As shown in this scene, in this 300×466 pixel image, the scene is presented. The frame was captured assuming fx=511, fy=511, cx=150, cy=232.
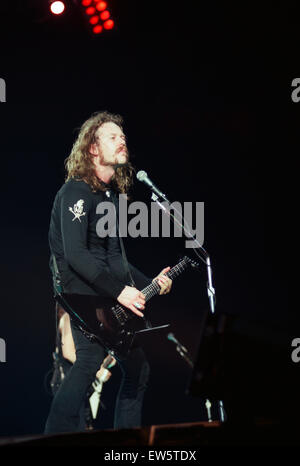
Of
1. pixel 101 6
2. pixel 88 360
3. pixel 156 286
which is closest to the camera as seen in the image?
pixel 88 360

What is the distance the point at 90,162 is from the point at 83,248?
0.78 m

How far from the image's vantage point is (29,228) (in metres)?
3.67

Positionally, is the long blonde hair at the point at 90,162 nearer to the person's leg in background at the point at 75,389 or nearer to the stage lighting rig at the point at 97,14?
the stage lighting rig at the point at 97,14

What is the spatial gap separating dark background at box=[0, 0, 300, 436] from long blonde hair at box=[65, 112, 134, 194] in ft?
0.61

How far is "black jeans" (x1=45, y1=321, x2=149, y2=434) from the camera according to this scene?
8.36ft

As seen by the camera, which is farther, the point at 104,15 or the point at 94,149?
the point at 104,15

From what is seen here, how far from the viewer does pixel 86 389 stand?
8.78ft

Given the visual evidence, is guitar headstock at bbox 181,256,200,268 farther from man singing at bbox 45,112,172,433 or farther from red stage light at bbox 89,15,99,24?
red stage light at bbox 89,15,99,24

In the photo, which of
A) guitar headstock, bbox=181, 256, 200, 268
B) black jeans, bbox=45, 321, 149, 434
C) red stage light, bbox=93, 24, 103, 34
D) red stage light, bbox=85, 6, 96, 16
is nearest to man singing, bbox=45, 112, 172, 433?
black jeans, bbox=45, 321, 149, 434

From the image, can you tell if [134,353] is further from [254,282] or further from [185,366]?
[254,282]

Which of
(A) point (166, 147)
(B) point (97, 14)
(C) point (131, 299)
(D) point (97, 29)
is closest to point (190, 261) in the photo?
(C) point (131, 299)

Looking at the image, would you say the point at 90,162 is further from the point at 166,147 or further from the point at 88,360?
the point at 88,360

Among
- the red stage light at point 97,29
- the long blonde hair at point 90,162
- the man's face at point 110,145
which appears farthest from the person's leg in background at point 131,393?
the red stage light at point 97,29

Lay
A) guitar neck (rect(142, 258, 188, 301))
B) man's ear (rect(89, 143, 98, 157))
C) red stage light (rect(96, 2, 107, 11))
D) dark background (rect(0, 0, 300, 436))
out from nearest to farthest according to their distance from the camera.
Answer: guitar neck (rect(142, 258, 188, 301))
man's ear (rect(89, 143, 98, 157))
dark background (rect(0, 0, 300, 436))
red stage light (rect(96, 2, 107, 11))
